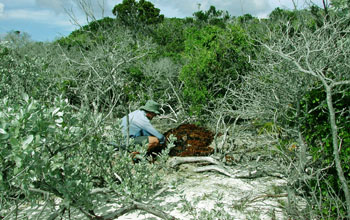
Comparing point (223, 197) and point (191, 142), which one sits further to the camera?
point (191, 142)

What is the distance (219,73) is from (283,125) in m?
4.13

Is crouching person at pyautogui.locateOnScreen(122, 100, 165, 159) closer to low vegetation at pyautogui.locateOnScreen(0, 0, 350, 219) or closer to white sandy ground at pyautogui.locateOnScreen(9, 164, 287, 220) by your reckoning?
low vegetation at pyautogui.locateOnScreen(0, 0, 350, 219)

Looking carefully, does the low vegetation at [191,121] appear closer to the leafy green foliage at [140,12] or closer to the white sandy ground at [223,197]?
the white sandy ground at [223,197]

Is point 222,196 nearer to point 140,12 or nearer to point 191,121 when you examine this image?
point 191,121

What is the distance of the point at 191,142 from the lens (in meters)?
6.02

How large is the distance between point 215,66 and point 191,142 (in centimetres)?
277

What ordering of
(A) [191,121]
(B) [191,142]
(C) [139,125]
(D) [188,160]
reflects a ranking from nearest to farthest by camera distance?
1. (D) [188,160]
2. (C) [139,125]
3. (B) [191,142]
4. (A) [191,121]

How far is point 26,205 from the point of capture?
3.91m

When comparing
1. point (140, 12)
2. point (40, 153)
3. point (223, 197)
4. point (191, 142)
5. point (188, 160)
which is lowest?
point (223, 197)

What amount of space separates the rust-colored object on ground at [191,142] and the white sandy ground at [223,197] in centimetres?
65

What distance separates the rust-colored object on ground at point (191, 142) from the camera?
5664 millimetres

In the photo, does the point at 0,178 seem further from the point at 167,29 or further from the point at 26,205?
the point at 167,29

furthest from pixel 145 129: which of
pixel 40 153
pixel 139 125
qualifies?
pixel 40 153

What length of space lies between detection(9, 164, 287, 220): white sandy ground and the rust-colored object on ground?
65cm
